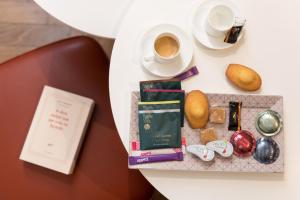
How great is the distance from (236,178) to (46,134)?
58 centimetres

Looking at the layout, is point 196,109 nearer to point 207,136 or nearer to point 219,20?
point 207,136

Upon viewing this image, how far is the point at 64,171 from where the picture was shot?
111 cm

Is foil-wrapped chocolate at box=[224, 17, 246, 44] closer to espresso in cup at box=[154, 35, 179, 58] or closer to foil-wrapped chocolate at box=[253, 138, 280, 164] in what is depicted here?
espresso in cup at box=[154, 35, 179, 58]

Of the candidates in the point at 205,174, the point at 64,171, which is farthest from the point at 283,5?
the point at 64,171

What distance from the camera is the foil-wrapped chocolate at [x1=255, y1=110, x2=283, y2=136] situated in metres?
0.93

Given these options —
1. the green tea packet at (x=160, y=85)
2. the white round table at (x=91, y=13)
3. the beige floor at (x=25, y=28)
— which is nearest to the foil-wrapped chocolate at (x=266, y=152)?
the green tea packet at (x=160, y=85)

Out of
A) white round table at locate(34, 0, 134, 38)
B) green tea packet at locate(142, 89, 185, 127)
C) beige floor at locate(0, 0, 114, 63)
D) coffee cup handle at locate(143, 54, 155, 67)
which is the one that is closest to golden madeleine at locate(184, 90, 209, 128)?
green tea packet at locate(142, 89, 185, 127)

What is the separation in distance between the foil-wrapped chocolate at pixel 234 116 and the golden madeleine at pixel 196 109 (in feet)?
0.21

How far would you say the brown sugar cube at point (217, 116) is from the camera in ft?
3.01

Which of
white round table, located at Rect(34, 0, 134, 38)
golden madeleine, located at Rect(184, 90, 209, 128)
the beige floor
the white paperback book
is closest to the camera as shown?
golden madeleine, located at Rect(184, 90, 209, 128)

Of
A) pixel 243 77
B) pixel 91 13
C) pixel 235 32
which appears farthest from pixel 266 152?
pixel 91 13

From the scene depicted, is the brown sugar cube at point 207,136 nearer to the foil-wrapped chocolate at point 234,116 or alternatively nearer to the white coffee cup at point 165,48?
the foil-wrapped chocolate at point 234,116

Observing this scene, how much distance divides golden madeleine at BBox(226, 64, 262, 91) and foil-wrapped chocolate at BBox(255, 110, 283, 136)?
70 mm

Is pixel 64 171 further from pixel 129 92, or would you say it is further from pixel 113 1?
pixel 113 1
